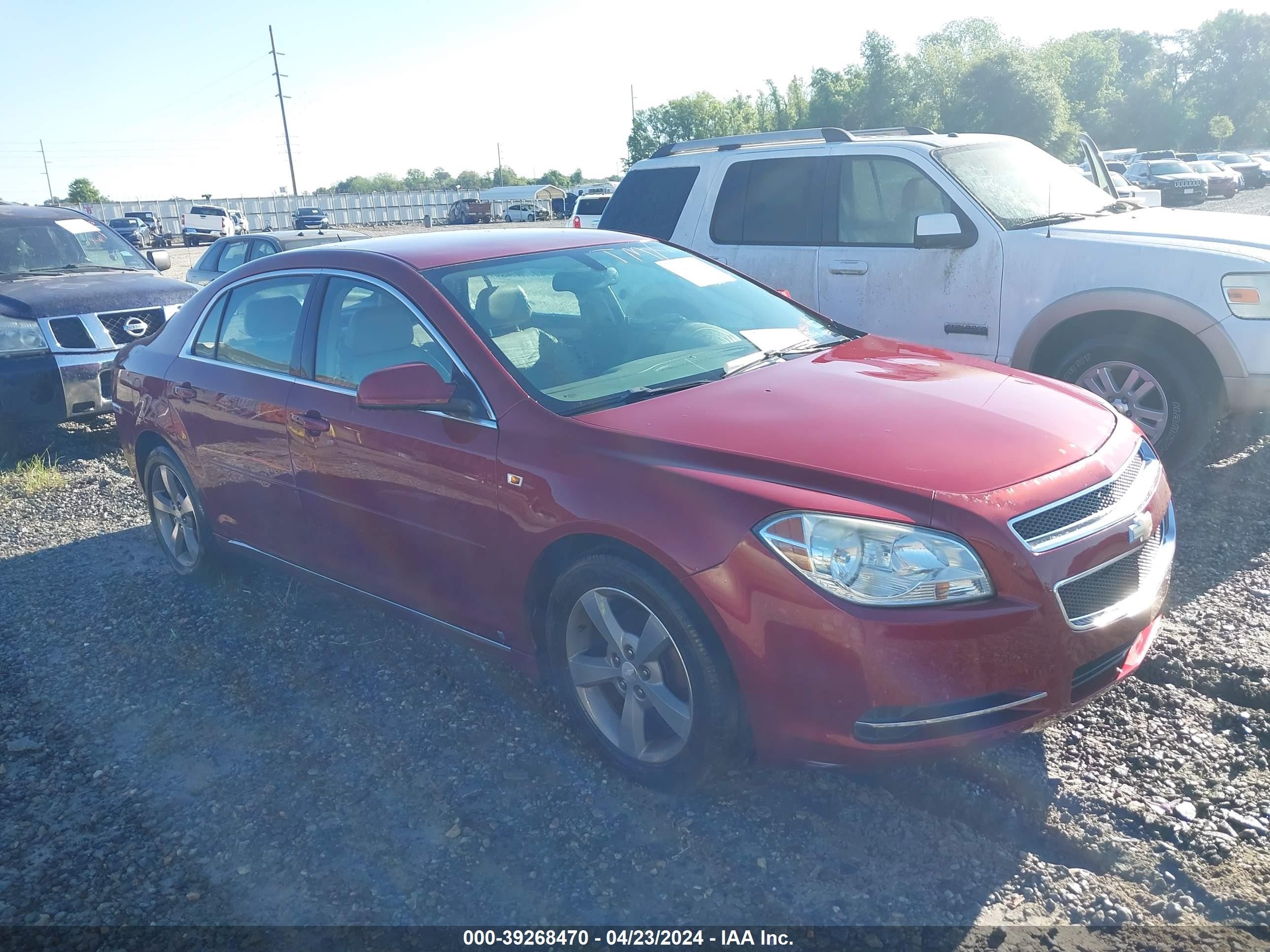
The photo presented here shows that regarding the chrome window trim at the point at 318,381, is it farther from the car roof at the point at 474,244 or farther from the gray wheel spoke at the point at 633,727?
the gray wheel spoke at the point at 633,727

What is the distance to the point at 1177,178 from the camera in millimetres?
34375

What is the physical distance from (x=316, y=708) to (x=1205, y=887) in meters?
3.05

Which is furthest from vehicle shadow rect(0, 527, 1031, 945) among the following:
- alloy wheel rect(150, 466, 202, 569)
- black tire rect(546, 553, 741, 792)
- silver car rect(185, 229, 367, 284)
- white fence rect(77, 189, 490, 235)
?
white fence rect(77, 189, 490, 235)

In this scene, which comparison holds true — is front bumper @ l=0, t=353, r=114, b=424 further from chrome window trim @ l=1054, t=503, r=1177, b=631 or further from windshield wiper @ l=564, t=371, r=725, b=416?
chrome window trim @ l=1054, t=503, r=1177, b=631

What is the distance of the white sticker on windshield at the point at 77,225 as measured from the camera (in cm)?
957

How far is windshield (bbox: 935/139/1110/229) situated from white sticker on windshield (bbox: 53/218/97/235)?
26.9 feet

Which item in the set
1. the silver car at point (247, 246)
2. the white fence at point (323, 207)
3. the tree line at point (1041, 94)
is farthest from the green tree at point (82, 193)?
the silver car at point (247, 246)

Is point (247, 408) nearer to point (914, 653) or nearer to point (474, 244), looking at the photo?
point (474, 244)

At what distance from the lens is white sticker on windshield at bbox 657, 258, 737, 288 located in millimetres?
4348

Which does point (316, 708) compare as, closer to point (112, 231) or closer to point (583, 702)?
point (583, 702)

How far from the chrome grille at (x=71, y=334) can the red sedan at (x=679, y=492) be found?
4087 millimetres

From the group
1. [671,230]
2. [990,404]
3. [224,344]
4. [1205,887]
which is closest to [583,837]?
[1205,887]

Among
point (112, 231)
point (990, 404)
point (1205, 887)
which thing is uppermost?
point (112, 231)

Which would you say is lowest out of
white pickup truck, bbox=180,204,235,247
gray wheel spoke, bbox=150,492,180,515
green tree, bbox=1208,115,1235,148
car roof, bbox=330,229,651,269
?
gray wheel spoke, bbox=150,492,180,515
